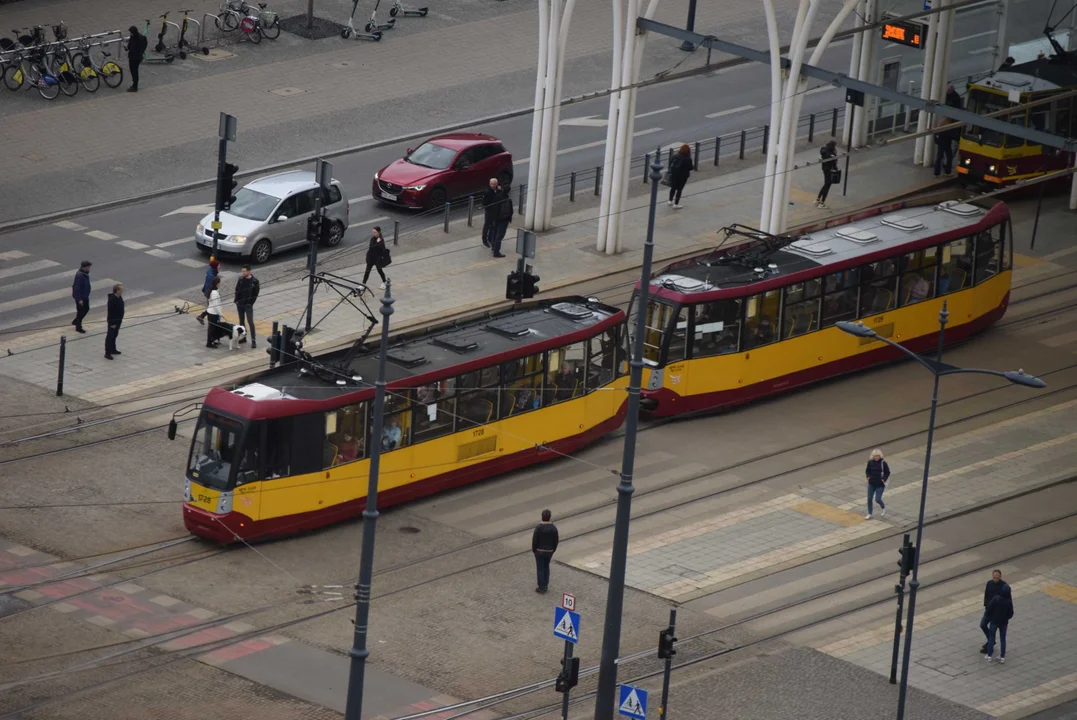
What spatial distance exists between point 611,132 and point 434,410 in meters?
12.5

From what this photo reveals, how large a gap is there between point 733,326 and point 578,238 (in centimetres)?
905

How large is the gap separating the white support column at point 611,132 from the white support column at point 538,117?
4.96 ft

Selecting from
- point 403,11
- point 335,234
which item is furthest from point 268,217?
point 403,11

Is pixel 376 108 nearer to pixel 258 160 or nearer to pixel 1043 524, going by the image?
pixel 258 160

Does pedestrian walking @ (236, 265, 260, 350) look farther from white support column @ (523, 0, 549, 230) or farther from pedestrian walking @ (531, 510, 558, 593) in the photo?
pedestrian walking @ (531, 510, 558, 593)

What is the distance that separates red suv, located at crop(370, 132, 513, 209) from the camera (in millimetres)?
45562

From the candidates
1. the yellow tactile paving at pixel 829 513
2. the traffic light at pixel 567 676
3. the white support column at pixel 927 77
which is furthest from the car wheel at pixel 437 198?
the traffic light at pixel 567 676

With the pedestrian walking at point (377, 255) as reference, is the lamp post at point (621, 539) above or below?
above

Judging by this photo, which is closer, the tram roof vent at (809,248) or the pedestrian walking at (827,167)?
the tram roof vent at (809,248)

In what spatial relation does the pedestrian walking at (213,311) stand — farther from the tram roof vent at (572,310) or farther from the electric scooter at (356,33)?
the electric scooter at (356,33)

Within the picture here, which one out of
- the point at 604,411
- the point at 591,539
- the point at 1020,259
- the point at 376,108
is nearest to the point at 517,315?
the point at 604,411

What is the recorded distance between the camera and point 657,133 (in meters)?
51.2

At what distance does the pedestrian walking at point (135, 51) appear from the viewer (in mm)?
51500

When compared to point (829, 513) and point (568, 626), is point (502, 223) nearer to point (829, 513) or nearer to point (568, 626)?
point (829, 513)
